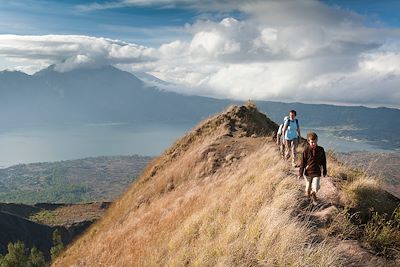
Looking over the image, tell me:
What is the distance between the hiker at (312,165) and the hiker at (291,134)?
15.9ft

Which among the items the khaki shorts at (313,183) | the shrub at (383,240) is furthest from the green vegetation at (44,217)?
the shrub at (383,240)

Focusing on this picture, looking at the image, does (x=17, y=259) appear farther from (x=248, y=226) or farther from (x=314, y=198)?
(x=248, y=226)

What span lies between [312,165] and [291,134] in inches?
226

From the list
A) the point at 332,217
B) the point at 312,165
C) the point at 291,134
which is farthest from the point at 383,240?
the point at 291,134

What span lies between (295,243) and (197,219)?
3721mm

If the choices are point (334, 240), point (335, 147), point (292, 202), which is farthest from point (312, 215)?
point (335, 147)

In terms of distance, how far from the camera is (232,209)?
11.1 meters

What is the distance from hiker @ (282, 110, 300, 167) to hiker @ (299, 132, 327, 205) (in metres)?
4.84

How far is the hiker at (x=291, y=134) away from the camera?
58.6 ft

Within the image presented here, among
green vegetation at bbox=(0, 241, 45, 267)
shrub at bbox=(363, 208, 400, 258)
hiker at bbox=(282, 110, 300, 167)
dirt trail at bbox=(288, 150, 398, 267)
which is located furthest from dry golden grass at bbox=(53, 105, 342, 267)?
green vegetation at bbox=(0, 241, 45, 267)

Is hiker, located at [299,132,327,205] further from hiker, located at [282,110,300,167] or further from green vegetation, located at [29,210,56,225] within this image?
green vegetation, located at [29,210,56,225]

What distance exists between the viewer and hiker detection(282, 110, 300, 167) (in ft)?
58.6

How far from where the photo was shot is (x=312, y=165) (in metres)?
12.4

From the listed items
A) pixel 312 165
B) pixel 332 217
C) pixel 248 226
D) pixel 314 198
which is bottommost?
pixel 248 226
